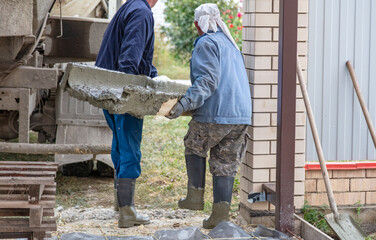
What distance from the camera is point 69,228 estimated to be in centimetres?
497

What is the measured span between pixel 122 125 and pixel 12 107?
5.49ft

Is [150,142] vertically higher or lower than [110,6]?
lower

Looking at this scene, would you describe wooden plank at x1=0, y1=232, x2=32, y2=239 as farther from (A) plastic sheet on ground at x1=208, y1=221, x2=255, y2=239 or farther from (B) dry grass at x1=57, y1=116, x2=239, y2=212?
(B) dry grass at x1=57, y1=116, x2=239, y2=212

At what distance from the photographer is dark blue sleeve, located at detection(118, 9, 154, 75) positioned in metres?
4.75

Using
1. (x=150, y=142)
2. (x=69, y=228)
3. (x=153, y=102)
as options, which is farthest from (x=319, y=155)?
(x=150, y=142)

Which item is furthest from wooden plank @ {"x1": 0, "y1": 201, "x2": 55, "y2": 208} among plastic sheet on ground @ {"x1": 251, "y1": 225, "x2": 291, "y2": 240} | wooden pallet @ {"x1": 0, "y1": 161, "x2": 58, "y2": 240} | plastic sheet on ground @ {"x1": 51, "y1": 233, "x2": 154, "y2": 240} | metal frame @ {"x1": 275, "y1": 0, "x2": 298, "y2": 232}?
metal frame @ {"x1": 275, "y1": 0, "x2": 298, "y2": 232}

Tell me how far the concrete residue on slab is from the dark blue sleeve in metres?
0.14

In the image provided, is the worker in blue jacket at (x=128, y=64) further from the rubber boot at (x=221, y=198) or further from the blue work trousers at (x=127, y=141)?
the rubber boot at (x=221, y=198)

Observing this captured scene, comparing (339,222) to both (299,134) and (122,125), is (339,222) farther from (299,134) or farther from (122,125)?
(122,125)

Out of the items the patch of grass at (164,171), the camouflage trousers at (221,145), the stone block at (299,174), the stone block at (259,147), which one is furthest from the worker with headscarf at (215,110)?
the patch of grass at (164,171)

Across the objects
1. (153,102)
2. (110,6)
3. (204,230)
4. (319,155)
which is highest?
(110,6)

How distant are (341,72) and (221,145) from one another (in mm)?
1124

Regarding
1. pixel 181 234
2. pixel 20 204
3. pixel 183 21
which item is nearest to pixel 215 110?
pixel 181 234

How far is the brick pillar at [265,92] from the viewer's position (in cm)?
501
